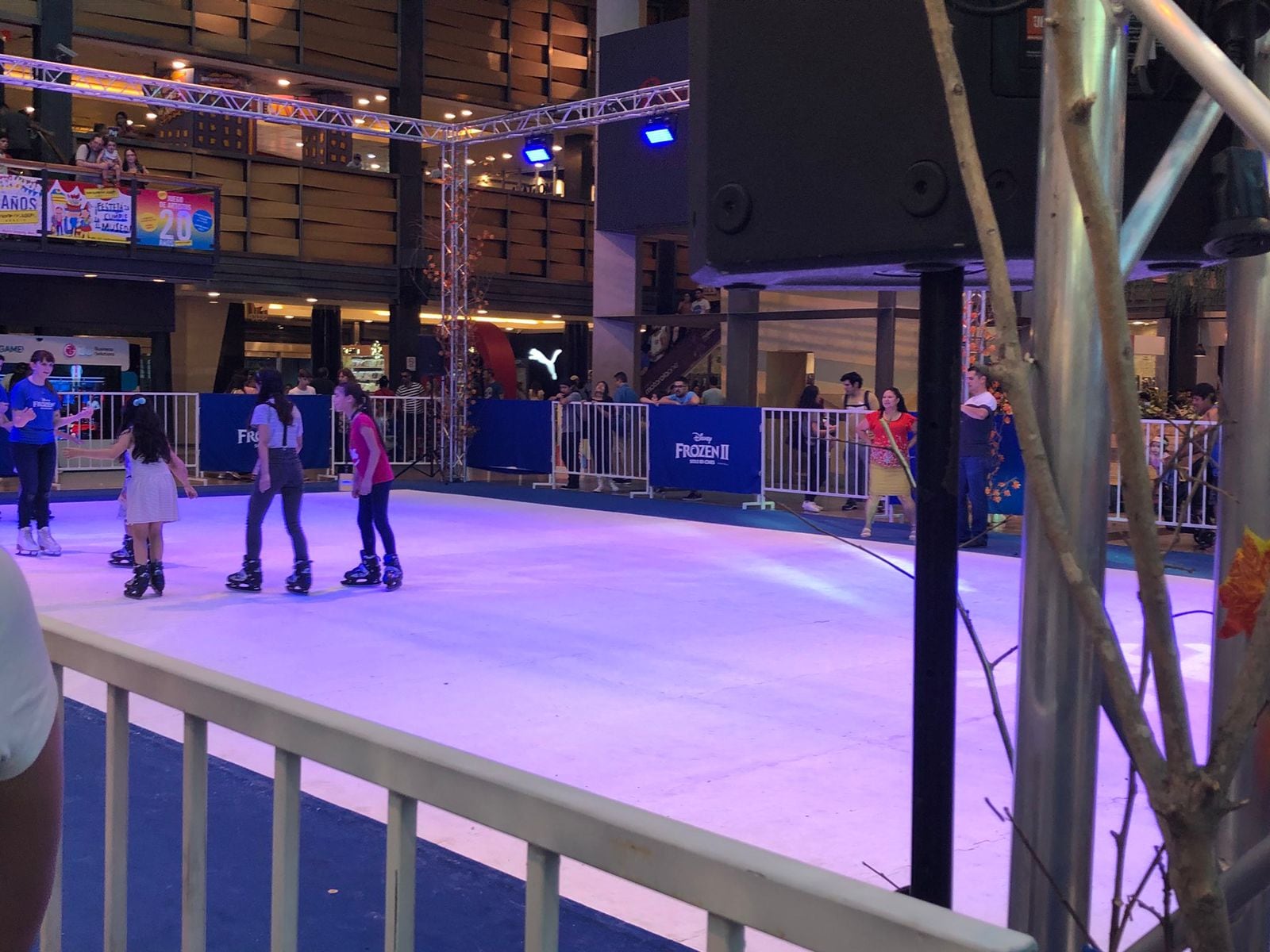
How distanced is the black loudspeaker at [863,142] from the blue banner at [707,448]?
42.2ft

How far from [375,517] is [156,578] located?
4.94ft

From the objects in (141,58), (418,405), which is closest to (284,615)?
(418,405)

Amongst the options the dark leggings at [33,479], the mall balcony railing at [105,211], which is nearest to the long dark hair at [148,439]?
the dark leggings at [33,479]

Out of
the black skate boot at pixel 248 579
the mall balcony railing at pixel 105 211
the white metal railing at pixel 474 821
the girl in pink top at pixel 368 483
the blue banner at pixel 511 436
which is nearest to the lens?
the white metal railing at pixel 474 821

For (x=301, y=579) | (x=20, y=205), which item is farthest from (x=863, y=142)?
(x=20, y=205)

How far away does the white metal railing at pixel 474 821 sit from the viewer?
1.18m

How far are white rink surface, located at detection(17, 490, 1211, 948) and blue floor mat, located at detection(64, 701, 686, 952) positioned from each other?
23cm

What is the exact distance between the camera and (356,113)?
17.0 m

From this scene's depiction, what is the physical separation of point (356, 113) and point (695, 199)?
51.9 ft

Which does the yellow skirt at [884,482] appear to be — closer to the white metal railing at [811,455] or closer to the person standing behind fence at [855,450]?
the person standing behind fence at [855,450]

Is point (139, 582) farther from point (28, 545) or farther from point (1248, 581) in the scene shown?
point (1248, 581)

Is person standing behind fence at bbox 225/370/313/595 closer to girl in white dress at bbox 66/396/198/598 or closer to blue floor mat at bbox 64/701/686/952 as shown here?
girl in white dress at bbox 66/396/198/598

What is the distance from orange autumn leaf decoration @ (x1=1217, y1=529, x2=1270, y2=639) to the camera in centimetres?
123

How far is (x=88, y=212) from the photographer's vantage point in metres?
18.8
